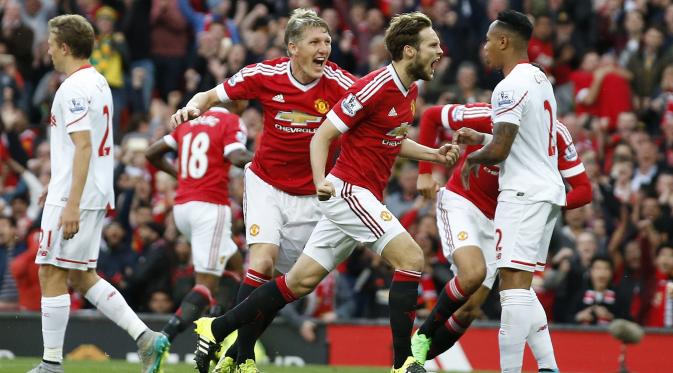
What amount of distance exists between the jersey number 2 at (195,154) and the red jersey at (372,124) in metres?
3.11

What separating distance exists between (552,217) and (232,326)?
2351mm

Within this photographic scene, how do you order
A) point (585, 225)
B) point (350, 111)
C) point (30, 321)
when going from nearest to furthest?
point (350, 111) < point (30, 321) < point (585, 225)

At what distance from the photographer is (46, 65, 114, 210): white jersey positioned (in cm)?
932

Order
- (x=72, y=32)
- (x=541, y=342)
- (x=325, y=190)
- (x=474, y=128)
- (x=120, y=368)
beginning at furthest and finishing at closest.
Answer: (x=120, y=368) < (x=474, y=128) < (x=72, y=32) < (x=541, y=342) < (x=325, y=190)

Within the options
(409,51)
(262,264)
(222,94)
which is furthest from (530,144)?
(222,94)

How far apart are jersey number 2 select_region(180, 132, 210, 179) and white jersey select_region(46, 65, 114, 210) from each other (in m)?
2.65

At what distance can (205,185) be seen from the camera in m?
12.4

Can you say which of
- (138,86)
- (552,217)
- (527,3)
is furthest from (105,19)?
(552,217)

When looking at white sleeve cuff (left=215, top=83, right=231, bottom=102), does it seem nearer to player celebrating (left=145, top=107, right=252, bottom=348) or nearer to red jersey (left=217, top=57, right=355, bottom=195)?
red jersey (left=217, top=57, right=355, bottom=195)

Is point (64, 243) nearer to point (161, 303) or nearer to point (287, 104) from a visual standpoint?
point (287, 104)

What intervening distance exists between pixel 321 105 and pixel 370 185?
0.97 metres

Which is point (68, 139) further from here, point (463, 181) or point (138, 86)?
point (138, 86)

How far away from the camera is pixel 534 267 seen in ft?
30.0

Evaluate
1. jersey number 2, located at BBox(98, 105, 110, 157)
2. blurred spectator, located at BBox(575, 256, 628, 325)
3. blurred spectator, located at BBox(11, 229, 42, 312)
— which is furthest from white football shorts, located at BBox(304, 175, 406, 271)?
blurred spectator, located at BBox(11, 229, 42, 312)
